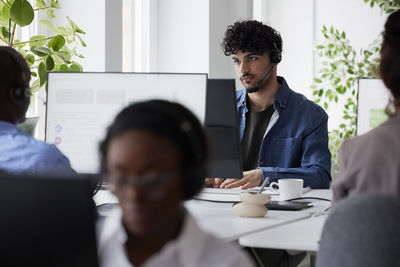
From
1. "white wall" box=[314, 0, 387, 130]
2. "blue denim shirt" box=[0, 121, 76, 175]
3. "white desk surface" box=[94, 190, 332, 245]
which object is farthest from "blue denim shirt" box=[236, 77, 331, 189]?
"white wall" box=[314, 0, 387, 130]

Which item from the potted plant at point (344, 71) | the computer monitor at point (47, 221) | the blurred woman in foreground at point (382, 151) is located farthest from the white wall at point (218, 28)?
the computer monitor at point (47, 221)

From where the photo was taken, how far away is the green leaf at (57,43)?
2828mm

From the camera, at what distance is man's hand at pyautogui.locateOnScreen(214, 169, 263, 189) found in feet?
8.11

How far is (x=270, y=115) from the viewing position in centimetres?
299

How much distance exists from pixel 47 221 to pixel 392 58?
3.23ft

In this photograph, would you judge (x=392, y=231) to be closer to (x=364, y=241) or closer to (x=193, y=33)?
(x=364, y=241)

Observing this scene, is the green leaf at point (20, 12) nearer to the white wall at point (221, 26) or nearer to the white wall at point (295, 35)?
the white wall at point (221, 26)

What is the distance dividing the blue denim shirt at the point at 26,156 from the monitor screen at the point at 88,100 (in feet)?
2.15

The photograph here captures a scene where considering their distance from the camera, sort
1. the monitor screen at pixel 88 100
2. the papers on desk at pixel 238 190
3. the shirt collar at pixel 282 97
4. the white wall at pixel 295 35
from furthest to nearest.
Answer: the white wall at pixel 295 35, the shirt collar at pixel 282 97, the papers on desk at pixel 238 190, the monitor screen at pixel 88 100

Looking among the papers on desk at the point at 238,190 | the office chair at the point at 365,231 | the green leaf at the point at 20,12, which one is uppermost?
the green leaf at the point at 20,12

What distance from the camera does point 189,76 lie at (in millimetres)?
2145

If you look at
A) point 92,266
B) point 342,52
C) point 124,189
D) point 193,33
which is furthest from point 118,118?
point 342,52

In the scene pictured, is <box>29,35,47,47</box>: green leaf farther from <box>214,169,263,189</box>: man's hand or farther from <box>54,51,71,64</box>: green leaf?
<box>214,169,263,189</box>: man's hand

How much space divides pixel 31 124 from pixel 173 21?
7.47ft
